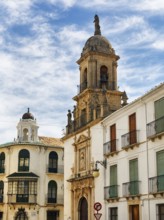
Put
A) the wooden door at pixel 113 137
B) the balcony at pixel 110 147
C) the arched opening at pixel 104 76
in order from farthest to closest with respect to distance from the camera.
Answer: the arched opening at pixel 104 76 → the wooden door at pixel 113 137 → the balcony at pixel 110 147

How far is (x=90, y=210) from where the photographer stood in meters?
30.7

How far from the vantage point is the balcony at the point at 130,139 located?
2498cm

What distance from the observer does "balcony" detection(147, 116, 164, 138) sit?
22.5 m

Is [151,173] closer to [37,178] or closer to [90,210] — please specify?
[90,210]

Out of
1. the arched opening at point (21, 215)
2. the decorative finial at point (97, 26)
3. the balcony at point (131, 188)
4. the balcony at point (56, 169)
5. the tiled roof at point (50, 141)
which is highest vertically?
the decorative finial at point (97, 26)

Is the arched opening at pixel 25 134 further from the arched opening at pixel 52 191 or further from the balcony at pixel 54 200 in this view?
the balcony at pixel 54 200

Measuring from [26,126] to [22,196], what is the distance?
7.82 meters

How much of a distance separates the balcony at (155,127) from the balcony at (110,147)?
14.2ft

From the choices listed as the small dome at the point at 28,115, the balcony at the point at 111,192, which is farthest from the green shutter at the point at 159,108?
the small dome at the point at 28,115

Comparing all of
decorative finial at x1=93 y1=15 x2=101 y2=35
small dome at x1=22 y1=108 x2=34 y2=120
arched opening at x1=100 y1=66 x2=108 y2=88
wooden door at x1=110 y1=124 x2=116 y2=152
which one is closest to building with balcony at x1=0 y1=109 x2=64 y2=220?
small dome at x1=22 y1=108 x2=34 y2=120

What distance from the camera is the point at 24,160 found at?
4653cm

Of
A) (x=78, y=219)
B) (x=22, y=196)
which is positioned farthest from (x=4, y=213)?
(x=78, y=219)

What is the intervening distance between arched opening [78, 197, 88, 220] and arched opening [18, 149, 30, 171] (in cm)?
1456

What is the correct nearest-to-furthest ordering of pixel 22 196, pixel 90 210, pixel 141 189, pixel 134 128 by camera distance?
pixel 141 189 < pixel 134 128 < pixel 90 210 < pixel 22 196
